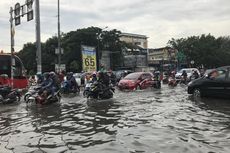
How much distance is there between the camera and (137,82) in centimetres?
3012

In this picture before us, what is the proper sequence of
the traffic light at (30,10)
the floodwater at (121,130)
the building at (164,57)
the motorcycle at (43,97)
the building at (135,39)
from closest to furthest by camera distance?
the floodwater at (121,130) → the motorcycle at (43,97) → the traffic light at (30,10) → the building at (164,57) → the building at (135,39)

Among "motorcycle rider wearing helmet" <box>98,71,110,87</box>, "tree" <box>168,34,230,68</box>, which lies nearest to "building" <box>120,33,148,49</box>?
"tree" <box>168,34,230,68</box>

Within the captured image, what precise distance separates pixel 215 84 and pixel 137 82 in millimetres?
11823

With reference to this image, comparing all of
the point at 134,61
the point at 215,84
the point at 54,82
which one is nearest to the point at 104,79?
the point at 54,82

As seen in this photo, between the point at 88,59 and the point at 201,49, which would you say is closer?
the point at 88,59

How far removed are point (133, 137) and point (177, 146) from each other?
136 cm

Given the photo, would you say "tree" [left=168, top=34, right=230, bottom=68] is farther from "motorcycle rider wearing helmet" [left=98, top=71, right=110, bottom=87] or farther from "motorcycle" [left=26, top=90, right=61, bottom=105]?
"motorcycle" [left=26, top=90, right=61, bottom=105]

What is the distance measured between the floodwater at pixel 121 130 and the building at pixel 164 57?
215 feet

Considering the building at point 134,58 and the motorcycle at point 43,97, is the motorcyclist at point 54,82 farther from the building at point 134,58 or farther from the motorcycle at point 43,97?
the building at point 134,58

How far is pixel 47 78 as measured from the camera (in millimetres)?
19078

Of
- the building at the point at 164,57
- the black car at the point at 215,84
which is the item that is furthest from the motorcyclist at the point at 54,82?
the building at the point at 164,57

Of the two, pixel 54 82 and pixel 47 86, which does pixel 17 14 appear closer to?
pixel 54 82

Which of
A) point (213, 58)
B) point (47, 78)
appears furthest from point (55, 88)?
point (213, 58)

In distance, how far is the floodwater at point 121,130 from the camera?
8602 millimetres
